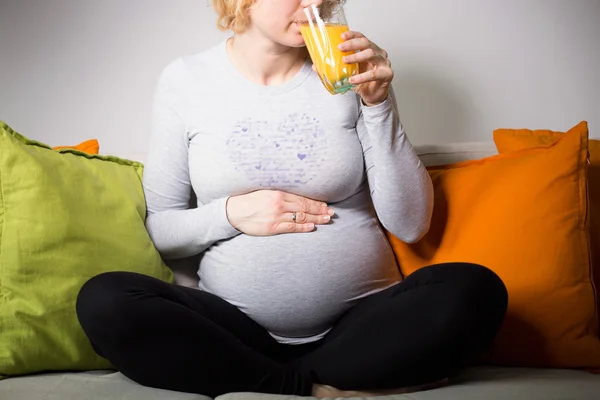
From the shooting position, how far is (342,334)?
4.00 feet

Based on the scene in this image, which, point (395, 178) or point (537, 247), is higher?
point (395, 178)

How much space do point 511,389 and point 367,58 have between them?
2.02 ft

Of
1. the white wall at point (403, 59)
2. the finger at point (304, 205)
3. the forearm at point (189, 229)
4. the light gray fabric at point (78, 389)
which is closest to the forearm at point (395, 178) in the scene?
the finger at point (304, 205)

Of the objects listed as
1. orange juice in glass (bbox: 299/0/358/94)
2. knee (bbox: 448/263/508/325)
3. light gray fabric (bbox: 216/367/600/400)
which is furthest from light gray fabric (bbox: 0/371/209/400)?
orange juice in glass (bbox: 299/0/358/94)

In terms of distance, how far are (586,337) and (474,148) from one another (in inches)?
21.5

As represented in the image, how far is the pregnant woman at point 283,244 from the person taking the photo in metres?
1.13

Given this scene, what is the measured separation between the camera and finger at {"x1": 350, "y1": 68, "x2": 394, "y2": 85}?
1.17 meters

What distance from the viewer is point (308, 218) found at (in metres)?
1.38

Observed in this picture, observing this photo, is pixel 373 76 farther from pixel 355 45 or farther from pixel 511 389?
pixel 511 389

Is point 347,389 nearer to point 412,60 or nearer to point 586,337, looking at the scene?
point 586,337

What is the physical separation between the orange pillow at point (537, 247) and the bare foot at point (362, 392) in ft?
0.83

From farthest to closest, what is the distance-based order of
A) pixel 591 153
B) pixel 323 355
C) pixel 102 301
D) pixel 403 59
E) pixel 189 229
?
pixel 403 59 → pixel 591 153 → pixel 189 229 → pixel 323 355 → pixel 102 301

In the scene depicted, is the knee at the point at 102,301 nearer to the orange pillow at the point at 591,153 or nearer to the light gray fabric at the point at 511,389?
the light gray fabric at the point at 511,389

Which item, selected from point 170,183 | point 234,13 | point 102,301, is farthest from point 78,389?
point 234,13
